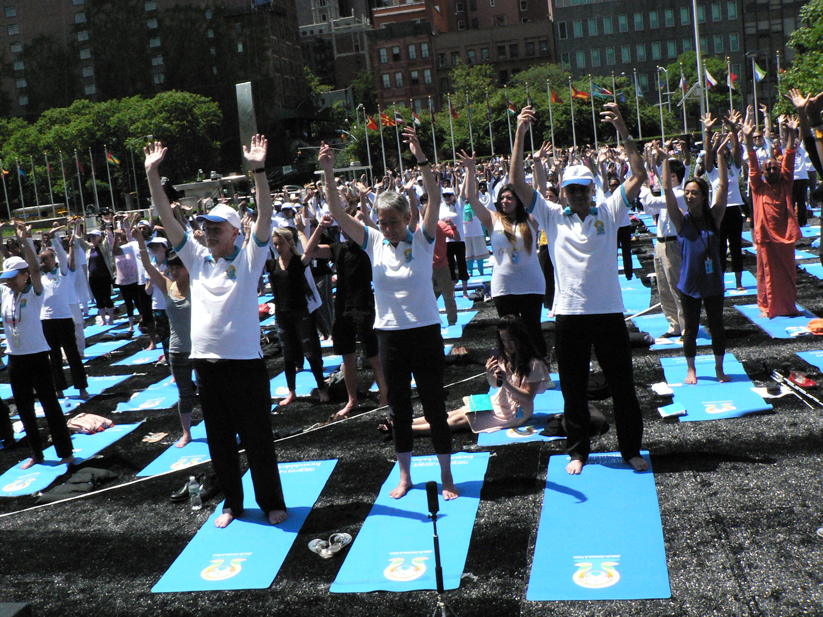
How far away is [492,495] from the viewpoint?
18.6 feet

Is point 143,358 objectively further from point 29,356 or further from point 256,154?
point 256,154

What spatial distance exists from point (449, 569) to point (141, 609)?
1.84 meters

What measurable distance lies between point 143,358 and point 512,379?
7834mm

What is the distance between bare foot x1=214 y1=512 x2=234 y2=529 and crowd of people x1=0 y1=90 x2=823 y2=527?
24mm

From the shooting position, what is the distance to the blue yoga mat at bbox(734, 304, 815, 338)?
30.4ft

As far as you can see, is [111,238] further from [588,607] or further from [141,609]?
[588,607]

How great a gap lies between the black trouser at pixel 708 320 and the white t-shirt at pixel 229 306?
4275mm

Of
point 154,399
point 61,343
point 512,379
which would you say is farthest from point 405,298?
point 61,343

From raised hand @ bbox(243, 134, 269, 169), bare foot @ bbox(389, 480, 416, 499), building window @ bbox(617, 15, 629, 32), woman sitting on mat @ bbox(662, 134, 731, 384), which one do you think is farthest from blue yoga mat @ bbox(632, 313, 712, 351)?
building window @ bbox(617, 15, 629, 32)

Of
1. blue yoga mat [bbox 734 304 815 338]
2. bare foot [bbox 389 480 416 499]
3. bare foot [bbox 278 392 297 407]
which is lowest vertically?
bare foot [bbox 389 480 416 499]

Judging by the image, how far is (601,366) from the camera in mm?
5762

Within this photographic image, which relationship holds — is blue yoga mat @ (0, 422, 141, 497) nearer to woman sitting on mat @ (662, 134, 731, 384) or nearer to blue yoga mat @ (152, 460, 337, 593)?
blue yoga mat @ (152, 460, 337, 593)

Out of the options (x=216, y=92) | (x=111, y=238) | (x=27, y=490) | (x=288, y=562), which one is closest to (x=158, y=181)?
(x=288, y=562)

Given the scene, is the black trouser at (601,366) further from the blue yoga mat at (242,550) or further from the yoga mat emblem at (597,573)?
the blue yoga mat at (242,550)
